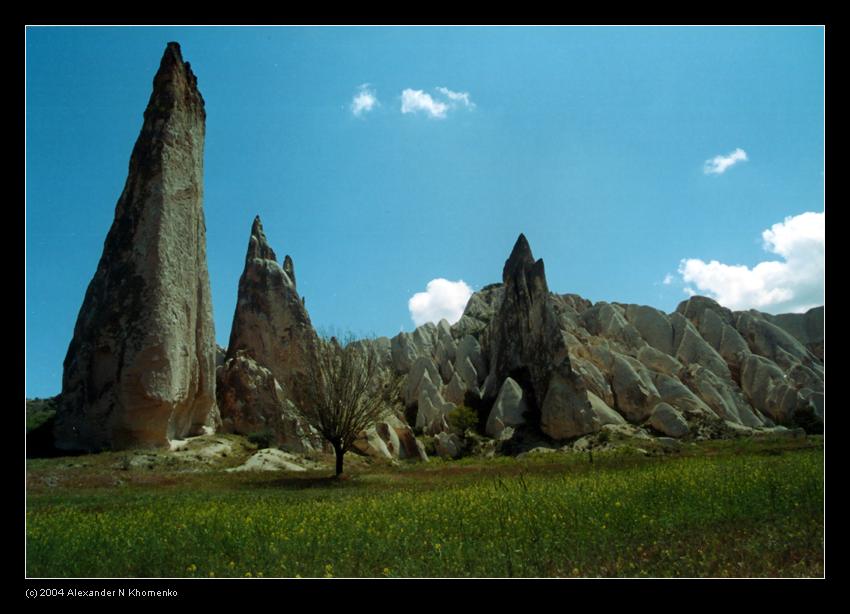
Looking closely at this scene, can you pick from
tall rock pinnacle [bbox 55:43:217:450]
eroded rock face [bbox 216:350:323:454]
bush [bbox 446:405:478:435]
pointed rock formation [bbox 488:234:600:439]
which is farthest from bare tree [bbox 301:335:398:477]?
bush [bbox 446:405:478:435]

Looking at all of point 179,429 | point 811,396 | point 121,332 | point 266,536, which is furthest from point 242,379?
point 811,396

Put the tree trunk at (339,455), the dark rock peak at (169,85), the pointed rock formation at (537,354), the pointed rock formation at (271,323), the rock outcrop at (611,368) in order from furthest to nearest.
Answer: the rock outcrop at (611,368), the pointed rock formation at (537,354), the pointed rock formation at (271,323), the dark rock peak at (169,85), the tree trunk at (339,455)

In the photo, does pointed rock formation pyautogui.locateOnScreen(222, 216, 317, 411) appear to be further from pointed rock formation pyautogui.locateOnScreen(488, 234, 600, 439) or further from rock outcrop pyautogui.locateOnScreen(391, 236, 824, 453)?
pointed rock formation pyautogui.locateOnScreen(488, 234, 600, 439)

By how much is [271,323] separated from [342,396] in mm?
20882

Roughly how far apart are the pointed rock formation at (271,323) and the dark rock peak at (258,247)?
95 centimetres

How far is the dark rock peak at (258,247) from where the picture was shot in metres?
51.5

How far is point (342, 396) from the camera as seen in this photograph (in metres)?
29.4

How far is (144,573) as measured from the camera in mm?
7449

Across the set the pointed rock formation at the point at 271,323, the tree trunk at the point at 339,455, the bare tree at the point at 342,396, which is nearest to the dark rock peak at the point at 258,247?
the pointed rock formation at the point at 271,323

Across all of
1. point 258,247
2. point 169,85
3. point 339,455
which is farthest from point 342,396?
point 258,247

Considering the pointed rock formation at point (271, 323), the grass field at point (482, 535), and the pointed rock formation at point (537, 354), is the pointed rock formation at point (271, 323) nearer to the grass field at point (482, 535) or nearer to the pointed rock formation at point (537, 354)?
the pointed rock formation at point (537, 354)

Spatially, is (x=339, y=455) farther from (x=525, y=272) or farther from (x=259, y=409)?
(x=525, y=272)

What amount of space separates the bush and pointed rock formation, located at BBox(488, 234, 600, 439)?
5544mm
